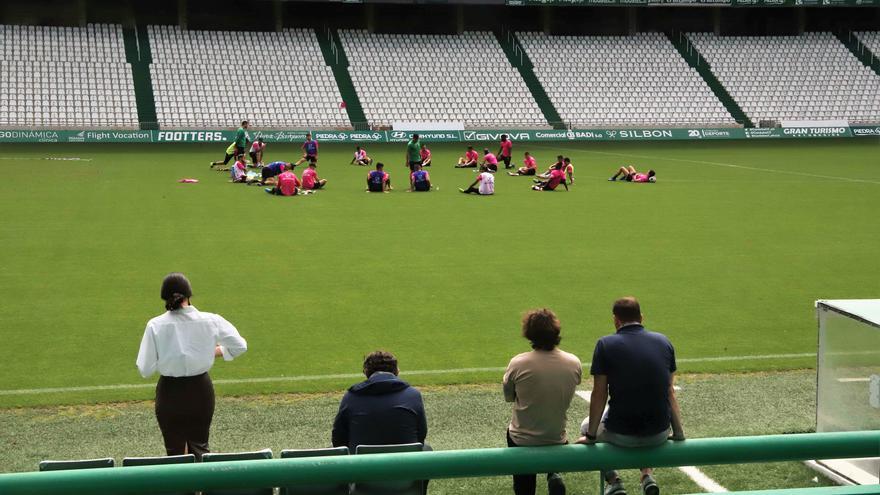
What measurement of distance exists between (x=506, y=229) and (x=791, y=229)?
6036 mm

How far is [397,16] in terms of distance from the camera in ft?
197

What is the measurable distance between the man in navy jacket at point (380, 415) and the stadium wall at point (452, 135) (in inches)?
1458

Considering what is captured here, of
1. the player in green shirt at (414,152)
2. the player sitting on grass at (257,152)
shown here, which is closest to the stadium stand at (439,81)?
the player sitting on grass at (257,152)

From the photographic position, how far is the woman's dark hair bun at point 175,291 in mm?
6617

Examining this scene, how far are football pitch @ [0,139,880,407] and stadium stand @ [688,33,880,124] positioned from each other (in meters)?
27.2

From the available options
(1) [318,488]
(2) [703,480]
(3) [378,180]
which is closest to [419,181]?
(3) [378,180]

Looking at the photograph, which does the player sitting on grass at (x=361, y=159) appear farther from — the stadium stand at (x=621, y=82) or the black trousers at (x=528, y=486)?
the black trousers at (x=528, y=486)

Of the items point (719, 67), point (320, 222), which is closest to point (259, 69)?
point (719, 67)

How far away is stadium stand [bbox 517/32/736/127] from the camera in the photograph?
5416cm

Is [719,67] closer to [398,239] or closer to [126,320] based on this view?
[398,239]

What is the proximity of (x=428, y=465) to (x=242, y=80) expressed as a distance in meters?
50.9

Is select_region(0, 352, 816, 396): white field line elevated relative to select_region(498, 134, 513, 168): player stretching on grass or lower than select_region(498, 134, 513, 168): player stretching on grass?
lower

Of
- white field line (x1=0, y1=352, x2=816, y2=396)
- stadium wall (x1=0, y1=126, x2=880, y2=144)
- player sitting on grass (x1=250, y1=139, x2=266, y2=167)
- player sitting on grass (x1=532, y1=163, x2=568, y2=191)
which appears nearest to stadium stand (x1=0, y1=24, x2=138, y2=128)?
stadium wall (x1=0, y1=126, x2=880, y2=144)

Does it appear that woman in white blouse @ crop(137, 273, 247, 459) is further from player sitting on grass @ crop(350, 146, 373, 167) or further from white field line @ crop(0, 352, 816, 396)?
player sitting on grass @ crop(350, 146, 373, 167)
